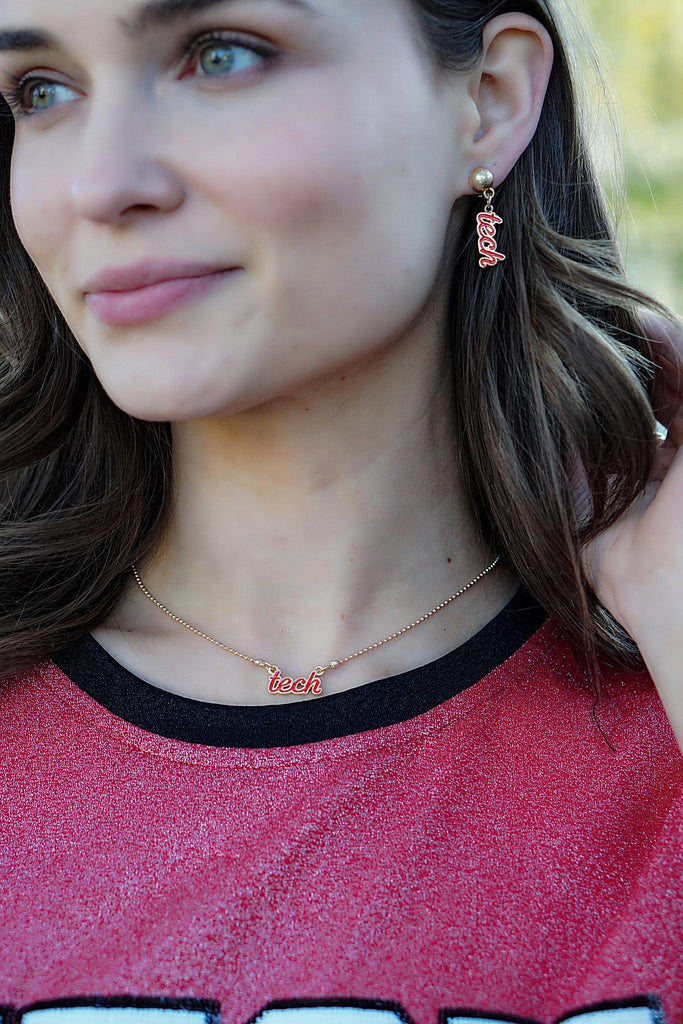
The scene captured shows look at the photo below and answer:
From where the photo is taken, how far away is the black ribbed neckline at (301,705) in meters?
1.79

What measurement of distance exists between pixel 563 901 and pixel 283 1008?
0.38 meters

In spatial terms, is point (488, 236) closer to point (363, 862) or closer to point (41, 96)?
point (41, 96)

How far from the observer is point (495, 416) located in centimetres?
195

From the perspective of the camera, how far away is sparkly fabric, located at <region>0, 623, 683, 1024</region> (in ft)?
5.21

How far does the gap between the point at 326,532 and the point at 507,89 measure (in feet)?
2.24

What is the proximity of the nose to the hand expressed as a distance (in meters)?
0.79

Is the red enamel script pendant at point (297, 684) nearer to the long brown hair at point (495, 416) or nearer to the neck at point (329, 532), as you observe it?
the neck at point (329, 532)

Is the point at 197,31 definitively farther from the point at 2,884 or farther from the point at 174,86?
the point at 2,884

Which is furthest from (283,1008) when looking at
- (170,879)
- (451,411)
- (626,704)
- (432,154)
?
(432,154)

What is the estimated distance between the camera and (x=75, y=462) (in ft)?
7.08

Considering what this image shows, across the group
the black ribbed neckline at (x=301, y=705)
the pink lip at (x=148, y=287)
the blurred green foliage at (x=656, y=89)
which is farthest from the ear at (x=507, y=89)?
the blurred green foliage at (x=656, y=89)

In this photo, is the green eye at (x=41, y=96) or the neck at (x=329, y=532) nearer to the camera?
the green eye at (x=41, y=96)

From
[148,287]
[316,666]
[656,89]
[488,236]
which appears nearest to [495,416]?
[488,236]

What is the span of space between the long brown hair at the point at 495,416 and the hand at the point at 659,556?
0.03 meters
